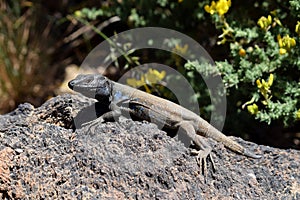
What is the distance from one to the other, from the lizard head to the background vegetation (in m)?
0.88

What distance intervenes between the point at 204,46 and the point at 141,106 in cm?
146

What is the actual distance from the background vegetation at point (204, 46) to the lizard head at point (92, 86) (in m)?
0.88

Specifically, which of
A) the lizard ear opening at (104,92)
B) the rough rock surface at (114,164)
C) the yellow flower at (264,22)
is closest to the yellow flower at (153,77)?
the lizard ear opening at (104,92)

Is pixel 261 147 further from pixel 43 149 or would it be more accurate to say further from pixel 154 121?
pixel 43 149

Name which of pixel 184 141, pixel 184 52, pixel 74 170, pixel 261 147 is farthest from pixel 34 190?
pixel 184 52

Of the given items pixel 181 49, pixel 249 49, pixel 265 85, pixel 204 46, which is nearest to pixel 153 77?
pixel 181 49

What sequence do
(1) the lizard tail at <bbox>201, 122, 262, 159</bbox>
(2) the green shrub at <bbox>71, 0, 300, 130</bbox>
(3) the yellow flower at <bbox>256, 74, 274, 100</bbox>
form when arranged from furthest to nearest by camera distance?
(2) the green shrub at <bbox>71, 0, 300, 130</bbox>, (3) the yellow flower at <bbox>256, 74, 274, 100</bbox>, (1) the lizard tail at <bbox>201, 122, 262, 159</bbox>

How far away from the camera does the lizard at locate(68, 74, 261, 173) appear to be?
3.59 m

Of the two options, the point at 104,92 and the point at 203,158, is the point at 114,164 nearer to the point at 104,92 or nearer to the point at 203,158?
the point at 203,158

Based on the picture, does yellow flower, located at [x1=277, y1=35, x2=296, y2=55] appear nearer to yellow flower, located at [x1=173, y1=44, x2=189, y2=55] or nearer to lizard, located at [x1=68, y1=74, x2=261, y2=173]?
lizard, located at [x1=68, y1=74, x2=261, y2=173]

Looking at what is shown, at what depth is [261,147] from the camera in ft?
11.3

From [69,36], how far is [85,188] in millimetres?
4251

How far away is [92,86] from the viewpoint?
360 cm

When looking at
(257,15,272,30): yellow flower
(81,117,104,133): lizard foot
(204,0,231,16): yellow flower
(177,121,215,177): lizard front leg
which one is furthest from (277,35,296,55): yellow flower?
(81,117,104,133): lizard foot
